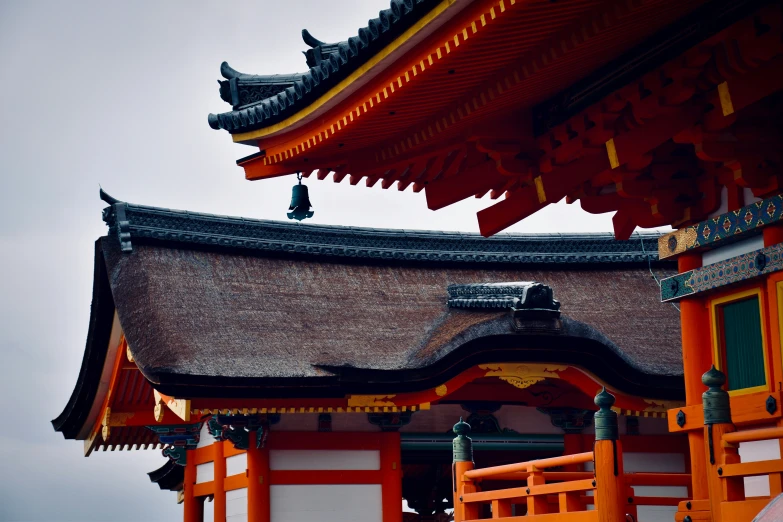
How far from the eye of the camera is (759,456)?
22.1 feet

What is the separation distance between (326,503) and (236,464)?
5.20 ft

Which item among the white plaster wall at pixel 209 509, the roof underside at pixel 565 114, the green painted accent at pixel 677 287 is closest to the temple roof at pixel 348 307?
the white plaster wall at pixel 209 509

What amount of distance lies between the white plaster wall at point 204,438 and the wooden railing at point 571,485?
7645 mm

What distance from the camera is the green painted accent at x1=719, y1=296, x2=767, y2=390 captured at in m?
6.74

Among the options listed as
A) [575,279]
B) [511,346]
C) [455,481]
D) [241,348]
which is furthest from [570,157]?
[575,279]

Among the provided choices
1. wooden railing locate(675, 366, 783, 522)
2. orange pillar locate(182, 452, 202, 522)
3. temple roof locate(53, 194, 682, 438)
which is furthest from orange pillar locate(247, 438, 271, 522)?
wooden railing locate(675, 366, 783, 522)

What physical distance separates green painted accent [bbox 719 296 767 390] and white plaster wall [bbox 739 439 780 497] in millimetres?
381

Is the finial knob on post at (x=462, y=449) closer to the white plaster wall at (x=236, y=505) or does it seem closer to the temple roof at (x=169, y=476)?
the white plaster wall at (x=236, y=505)

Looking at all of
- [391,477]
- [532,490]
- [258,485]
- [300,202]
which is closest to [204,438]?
[258,485]

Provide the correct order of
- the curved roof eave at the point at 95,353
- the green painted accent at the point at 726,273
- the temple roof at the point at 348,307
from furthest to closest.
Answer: the curved roof eave at the point at 95,353 < the temple roof at the point at 348,307 < the green painted accent at the point at 726,273

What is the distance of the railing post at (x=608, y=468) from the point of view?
6516 mm

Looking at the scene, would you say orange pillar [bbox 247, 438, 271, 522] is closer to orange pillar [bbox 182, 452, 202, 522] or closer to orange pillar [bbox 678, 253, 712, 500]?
orange pillar [bbox 182, 452, 202, 522]

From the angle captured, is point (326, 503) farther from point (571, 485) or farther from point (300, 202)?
point (571, 485)

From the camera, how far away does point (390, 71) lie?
279 inches
